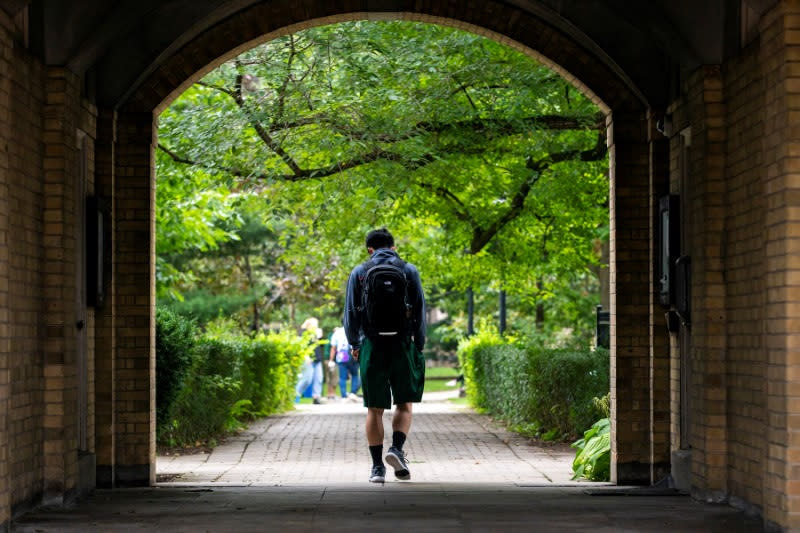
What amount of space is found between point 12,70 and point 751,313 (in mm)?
4447

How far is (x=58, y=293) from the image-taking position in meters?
7.83

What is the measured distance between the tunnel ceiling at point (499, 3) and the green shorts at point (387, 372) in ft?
9.09

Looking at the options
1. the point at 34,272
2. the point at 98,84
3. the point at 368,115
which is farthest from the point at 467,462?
the point at 34,272

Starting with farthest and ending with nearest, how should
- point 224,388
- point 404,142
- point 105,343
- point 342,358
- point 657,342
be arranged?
point 342,358 → point 224,388 → point 404,142 → point 657,342 → point 105,343

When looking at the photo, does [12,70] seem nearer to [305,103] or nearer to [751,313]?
[751,313]

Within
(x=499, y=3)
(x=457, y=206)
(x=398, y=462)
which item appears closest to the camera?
(x=398, y=462)

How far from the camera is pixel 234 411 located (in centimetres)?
1617

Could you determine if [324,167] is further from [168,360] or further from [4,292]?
[4,292]

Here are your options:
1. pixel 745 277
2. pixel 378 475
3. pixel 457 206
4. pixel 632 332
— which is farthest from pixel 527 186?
pixel 745 277

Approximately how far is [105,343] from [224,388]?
574 centimetres

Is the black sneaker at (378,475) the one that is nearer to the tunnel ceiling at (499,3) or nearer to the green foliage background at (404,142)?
the tunnel ceiling at (499,3)

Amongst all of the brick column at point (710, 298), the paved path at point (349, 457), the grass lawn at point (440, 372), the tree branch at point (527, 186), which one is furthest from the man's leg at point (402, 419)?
the grass lawn at point (440, 372)

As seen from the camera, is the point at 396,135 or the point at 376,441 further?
the point at 396,135

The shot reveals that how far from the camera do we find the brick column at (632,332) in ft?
33.0
